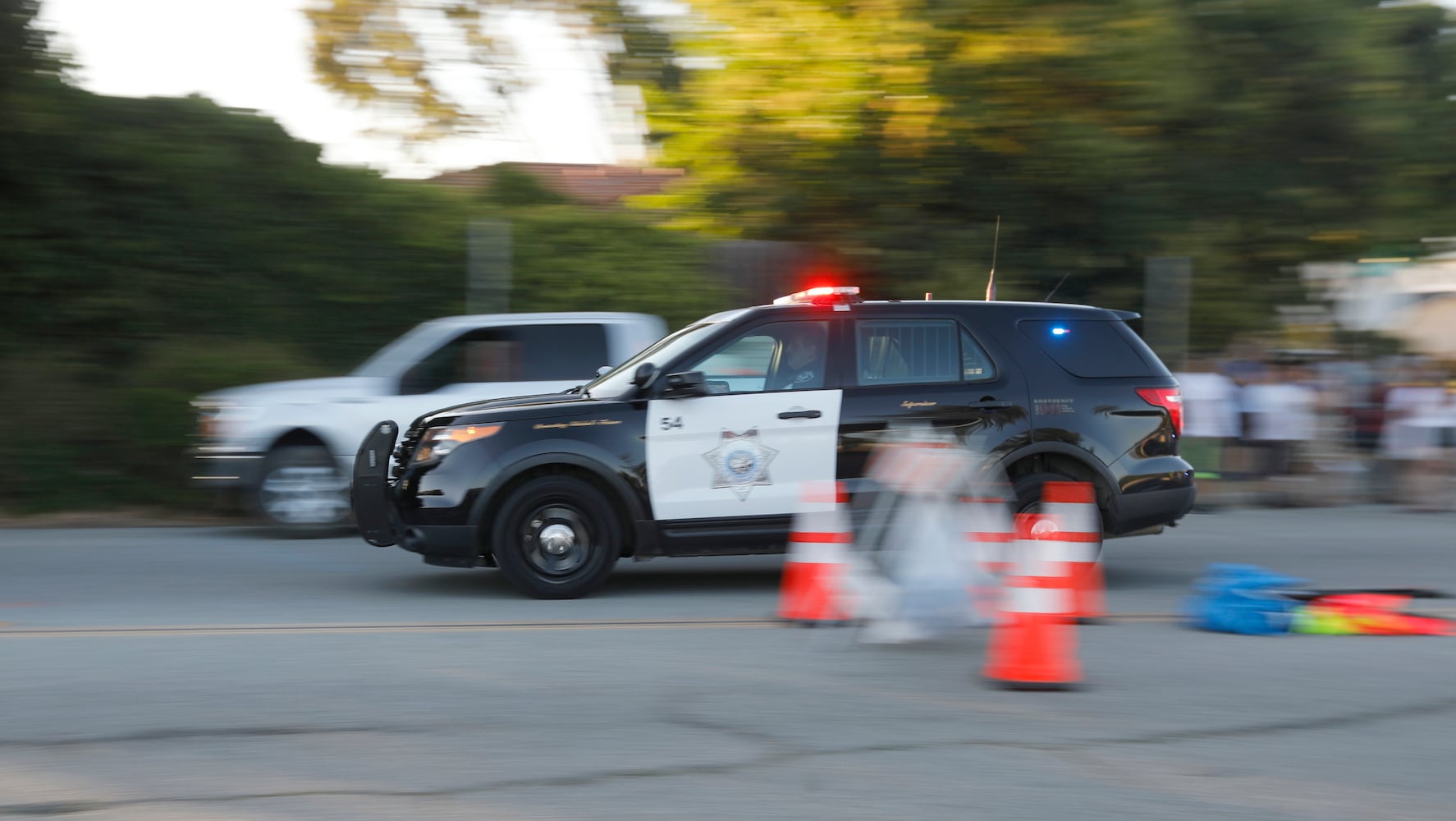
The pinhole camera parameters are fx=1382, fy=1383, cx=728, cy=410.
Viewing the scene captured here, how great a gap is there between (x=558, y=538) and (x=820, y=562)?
191 cm

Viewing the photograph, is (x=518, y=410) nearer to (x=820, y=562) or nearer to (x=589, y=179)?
(x=820, y=562)

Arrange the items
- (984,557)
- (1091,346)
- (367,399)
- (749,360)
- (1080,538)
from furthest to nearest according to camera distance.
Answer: (367,399) < (1091,346) < (749,360) < (984,557) < (1080,538)

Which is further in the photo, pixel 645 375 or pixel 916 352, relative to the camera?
pixel 916 352

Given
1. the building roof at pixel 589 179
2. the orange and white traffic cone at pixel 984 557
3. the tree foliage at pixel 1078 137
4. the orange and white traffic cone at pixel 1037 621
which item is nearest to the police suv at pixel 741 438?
the orange and white traffic cone at pixel 984 557

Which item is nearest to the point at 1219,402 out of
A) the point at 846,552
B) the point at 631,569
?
the point at 631,569

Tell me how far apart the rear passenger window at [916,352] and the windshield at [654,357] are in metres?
0.98

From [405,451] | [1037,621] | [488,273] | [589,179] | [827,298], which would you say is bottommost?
[1037,621]

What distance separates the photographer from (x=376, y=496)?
8508 mm

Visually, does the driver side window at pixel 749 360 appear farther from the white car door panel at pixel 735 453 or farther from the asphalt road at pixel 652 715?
A: the asphalt road at pixel 652 715

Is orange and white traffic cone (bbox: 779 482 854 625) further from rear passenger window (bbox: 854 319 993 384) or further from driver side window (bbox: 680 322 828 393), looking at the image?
rear passenger window (bbox: 854 319 993 384)

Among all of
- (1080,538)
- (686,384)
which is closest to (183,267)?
(686,384)

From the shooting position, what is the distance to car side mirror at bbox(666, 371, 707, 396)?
840 centimetres

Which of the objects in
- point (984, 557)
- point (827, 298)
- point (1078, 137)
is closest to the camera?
point (984, 557)

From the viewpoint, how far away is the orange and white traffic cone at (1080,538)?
20.3ft
